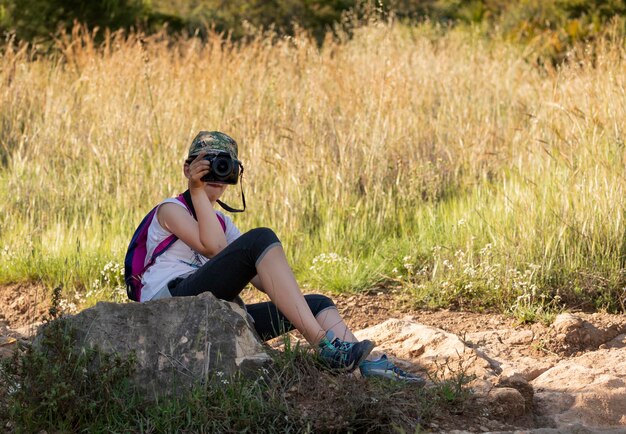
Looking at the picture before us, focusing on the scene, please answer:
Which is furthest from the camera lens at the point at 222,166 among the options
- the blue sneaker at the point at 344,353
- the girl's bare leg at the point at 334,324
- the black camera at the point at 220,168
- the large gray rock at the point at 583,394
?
the large gray rock at the point at 583,394

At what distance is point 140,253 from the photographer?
3.92 m

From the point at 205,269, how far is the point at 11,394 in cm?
90

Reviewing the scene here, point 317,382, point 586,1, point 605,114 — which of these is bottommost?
point 317,382

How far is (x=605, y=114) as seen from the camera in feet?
20.2

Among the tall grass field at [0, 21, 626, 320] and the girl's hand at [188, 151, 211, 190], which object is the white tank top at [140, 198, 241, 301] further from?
the tall grass field at [0, 21, 626, 320]

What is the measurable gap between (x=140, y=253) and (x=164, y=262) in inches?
4.6

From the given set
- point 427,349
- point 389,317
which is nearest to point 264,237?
point 427,349

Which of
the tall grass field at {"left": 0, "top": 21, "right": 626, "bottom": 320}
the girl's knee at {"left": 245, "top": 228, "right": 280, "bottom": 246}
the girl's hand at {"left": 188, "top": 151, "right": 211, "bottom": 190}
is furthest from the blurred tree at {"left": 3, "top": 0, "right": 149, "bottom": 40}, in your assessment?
the girl's knee at {"left": 245, "top": 228, "right": 280, "bottom": 246}

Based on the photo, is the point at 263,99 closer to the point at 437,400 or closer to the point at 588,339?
the point at 588,339

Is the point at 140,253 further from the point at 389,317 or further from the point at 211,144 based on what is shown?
the point at 389,317

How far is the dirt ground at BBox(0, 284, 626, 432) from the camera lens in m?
4.40

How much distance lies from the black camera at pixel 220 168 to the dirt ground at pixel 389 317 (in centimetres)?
102

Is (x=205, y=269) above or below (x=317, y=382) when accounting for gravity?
above

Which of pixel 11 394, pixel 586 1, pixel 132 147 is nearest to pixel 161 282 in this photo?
pixel 11 394
